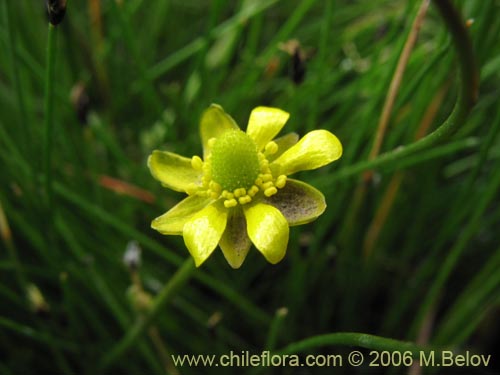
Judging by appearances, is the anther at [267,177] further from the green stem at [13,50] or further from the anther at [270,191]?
the green stem at [13,50]

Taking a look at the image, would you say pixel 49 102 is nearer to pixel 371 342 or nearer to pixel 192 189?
pixel 192 189

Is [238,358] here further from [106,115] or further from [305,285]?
[106,115]

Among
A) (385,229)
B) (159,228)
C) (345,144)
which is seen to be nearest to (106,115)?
(345,144)

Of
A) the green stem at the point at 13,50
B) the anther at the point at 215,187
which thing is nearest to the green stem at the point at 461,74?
the anther at the point at 215,187

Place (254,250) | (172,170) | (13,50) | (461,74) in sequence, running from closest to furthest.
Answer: (461,74) → (172,170) → (13,50) → (254,250)

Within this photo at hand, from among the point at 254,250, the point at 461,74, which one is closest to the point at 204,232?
the point at 461,74
